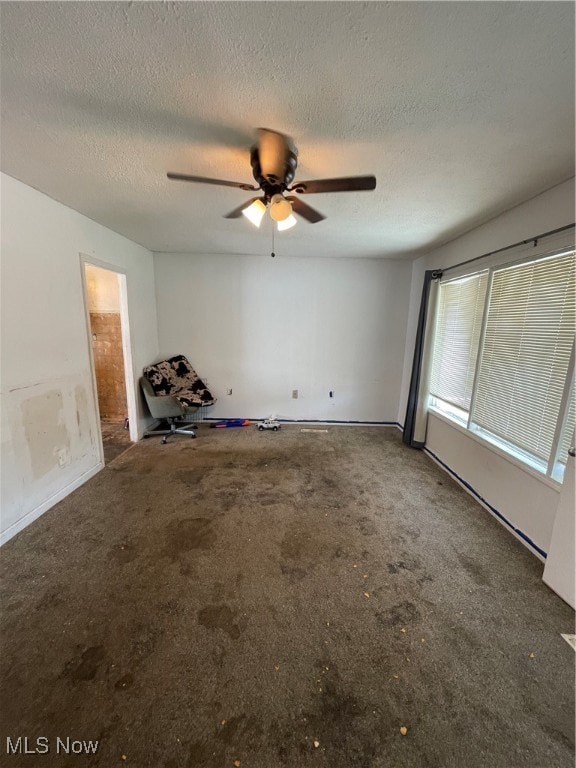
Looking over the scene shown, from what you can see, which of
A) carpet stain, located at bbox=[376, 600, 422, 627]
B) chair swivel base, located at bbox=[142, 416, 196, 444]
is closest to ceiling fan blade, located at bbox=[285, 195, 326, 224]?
carpet stain, located at bbox=[376, 600, 422, 627]

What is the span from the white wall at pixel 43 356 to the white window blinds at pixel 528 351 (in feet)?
11.9

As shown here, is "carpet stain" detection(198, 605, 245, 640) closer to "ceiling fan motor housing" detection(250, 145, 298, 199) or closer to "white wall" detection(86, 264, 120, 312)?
"ceiling fan motor housing" detection(250, 145, 298, 199)

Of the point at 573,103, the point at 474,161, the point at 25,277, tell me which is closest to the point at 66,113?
the point at 25,277

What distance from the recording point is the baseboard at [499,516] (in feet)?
6.22

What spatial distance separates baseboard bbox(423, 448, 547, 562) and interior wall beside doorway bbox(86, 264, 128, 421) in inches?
173

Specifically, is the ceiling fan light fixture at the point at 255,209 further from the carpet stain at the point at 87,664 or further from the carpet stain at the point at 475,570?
the carpet stain at the point at 475,570

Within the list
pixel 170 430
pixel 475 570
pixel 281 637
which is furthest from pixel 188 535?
pixel 170 430

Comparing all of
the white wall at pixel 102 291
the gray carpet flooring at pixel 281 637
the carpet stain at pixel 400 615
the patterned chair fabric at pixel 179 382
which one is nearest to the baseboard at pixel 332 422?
the patterned chair fabric at pixel 179 382

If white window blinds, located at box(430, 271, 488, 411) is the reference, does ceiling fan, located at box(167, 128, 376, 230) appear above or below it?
above

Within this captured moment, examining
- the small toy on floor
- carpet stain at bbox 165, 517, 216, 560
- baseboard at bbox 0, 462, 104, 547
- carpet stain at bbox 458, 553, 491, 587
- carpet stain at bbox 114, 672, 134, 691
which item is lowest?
carpet stain at bbox 114, 672, 134, 691

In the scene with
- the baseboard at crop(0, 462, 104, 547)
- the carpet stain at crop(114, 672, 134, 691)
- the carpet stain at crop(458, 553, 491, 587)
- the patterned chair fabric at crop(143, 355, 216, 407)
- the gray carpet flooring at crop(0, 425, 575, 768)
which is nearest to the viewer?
the gray carpet flooring at crop(0, 425, 575, 768)

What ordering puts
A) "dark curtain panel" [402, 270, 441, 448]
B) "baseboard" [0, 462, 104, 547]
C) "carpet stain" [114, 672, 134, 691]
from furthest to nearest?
"dark curtain panel" [402, 270, 441, 448] → "baseboard" [0, 462, 104, 547] → "carpet stain" [114, 672, 134, 691]

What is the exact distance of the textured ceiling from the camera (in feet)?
2.96

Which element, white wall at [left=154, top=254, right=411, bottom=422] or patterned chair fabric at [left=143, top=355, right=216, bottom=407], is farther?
white wall at [left=154, top=254, right=411, bottom=422]
